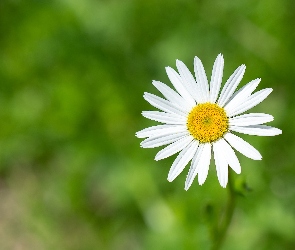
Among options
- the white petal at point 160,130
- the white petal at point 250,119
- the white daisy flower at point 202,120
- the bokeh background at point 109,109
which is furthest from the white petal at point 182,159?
the bokeh background at point 109,109

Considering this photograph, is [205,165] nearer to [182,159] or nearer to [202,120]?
[182,159]

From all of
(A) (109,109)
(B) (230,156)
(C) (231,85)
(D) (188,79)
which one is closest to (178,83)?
(D) (188,79)

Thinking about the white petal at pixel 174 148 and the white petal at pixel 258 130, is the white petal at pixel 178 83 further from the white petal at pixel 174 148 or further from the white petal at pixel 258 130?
the white petal at pixel 258 130

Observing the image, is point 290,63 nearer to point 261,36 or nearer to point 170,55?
point 261,36

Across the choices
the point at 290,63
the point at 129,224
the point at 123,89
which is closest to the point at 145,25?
the point at 123,89

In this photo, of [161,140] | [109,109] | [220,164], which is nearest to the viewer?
[220,164]

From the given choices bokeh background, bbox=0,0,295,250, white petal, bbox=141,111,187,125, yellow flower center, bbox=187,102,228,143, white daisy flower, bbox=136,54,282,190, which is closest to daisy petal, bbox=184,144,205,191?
white daisy flower, bbox=136,54,282,190

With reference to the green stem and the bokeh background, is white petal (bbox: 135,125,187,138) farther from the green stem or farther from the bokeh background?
the bokeh background
